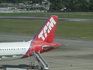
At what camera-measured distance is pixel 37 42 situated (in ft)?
119

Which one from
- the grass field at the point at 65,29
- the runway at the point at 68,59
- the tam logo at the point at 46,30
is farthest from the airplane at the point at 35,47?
the grass field at the point at 65,29

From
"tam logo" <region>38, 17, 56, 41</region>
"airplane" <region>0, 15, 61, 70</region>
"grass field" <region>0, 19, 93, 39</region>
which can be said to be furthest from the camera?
"grass field" <region>0, 19, 93, 39</region>

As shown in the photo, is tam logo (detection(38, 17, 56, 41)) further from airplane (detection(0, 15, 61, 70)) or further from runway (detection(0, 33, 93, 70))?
runway (detection(0, 33, 93, 70))

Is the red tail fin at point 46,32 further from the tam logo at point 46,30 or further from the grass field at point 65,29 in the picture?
the grass field at point 65,29

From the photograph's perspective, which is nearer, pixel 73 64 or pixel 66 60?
pixel 73 64

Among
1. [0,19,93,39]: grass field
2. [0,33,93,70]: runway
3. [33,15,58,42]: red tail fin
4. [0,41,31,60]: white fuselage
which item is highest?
[33,15,58,42]: red tail fin

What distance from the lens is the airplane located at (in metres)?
34.6

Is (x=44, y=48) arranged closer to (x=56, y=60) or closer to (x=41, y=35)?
(x=41, y=35)

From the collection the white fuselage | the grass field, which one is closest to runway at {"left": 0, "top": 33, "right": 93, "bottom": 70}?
the white fuselage

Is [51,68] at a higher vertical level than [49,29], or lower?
lower

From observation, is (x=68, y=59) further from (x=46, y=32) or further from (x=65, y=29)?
(x=65, y=29)

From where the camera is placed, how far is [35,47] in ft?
117

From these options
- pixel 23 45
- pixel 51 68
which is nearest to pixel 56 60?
pixel 51 68

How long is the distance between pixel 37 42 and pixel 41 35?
1.14m
